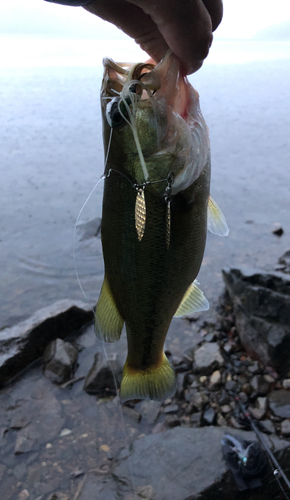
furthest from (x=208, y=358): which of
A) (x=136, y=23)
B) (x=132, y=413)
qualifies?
(x=136, y=23)

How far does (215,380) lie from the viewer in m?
3.96

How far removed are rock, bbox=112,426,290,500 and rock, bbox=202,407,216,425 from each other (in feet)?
0.80

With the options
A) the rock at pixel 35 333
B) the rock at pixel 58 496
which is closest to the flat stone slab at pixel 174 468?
the rock at pixel 58 496

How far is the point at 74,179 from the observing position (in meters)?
9.84

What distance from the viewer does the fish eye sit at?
1.62 metres

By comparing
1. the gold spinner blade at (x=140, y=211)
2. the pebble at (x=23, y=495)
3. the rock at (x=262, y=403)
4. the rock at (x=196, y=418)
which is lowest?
the pebble at (x=23, y=495)

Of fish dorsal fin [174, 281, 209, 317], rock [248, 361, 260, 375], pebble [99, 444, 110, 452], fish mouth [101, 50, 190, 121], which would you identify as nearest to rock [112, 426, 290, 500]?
pebble [99, 444, 110, 452]

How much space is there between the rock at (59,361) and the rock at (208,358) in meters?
1.46

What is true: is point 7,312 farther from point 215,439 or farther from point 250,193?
point 250,193

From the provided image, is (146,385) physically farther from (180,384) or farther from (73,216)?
(73,216)

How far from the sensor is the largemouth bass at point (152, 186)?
1.64m

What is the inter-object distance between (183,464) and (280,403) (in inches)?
47.9

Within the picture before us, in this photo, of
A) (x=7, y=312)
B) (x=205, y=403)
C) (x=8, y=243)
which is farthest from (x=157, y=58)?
(x=8, y=243)

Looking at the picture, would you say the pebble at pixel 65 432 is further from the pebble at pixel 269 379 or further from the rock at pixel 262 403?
the pebble at pixel 269 379
